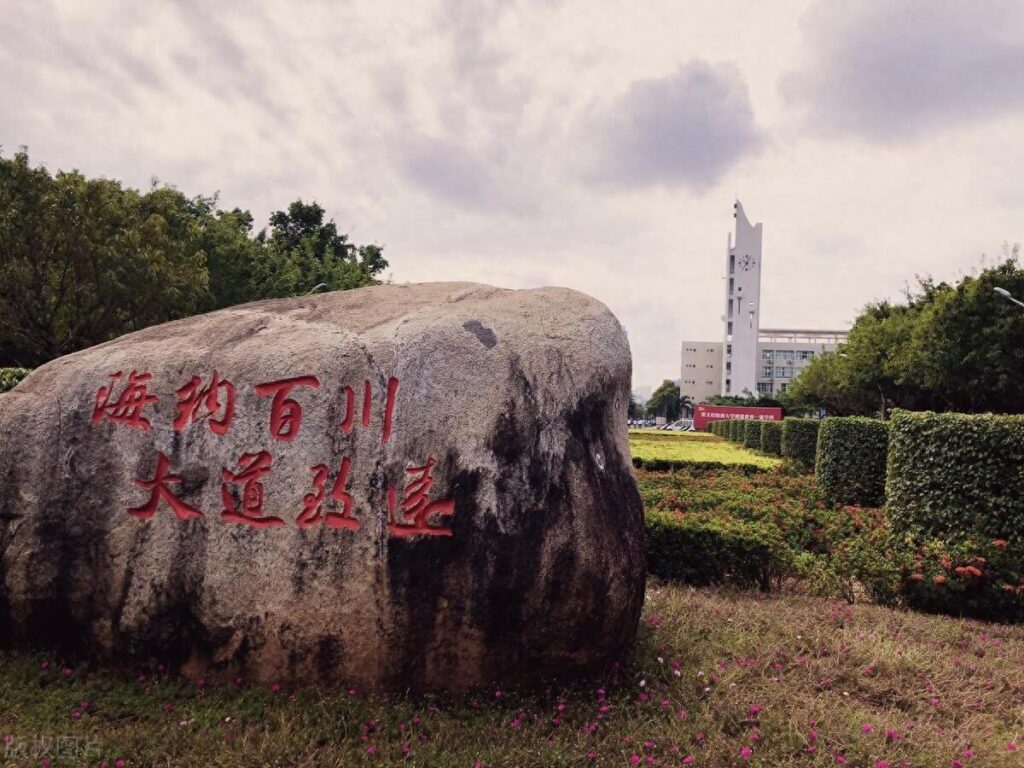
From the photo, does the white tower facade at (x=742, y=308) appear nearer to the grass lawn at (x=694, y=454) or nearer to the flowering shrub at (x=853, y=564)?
the grass lawn at (x=694, y=454)

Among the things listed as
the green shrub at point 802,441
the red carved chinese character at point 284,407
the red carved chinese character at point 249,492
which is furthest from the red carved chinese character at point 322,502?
the green shrub at point 802,441

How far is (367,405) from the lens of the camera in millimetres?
4148

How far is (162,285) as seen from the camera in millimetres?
18484

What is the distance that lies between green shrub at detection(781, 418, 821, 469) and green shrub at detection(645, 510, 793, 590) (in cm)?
1141

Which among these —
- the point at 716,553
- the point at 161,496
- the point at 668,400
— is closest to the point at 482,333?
the point at 161,496

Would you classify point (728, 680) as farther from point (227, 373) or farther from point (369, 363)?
point (227, 373)

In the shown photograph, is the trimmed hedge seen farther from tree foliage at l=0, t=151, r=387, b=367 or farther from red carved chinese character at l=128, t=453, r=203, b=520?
tree foliage at l=0, t=151, r=387, b=367

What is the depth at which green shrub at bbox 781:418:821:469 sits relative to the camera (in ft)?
58.2

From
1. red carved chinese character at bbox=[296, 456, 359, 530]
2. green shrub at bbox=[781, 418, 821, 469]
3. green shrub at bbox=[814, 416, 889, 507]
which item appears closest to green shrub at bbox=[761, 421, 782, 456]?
green shrub at bbox=[781, 418, 821, 469]

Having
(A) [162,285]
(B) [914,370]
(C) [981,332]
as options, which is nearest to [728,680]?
(A) [162,285]

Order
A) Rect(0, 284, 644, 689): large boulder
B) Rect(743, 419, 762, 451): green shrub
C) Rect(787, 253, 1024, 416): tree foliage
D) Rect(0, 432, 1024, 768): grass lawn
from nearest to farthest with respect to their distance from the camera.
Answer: Rect(0, 432, 1024, 768): grass lawn < Rect(0, 284, 644, 689): large boulder < Rect(787, 253, 1024, 416): tree foliage < Rect(743, 419, 762, 451): green shrub

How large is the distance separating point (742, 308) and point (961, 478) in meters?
77.0

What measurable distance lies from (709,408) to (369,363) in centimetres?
4736

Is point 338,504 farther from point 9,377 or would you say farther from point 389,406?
point 9,377
